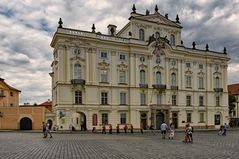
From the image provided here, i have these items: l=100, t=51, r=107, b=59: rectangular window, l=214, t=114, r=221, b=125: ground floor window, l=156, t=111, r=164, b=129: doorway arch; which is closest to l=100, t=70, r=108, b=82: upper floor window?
l=100, t=51, r=107, b=59: rectangular window

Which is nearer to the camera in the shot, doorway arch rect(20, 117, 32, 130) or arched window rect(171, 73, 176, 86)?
doorway arch rect(20, 117, 32, 130)

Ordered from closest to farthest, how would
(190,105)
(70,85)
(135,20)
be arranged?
(70,85) → (135,20) → (190,105)

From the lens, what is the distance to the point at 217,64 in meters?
64.4

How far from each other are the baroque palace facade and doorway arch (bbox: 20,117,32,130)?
7658 millimetres

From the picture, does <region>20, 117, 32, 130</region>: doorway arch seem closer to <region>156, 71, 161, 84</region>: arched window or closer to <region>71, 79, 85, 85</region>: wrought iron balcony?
<region>71, 79, 85, 85</region>: wrought iron balcony

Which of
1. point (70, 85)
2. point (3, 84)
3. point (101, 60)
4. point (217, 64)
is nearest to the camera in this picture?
point (70, 85)

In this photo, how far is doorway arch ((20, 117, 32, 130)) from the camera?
184 feet

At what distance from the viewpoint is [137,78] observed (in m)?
54.5

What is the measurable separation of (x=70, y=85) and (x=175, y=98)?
71.2ft

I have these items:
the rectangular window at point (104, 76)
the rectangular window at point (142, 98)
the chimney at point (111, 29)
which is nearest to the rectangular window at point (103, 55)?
the rectangular window at point (104, 76)

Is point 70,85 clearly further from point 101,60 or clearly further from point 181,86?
point 181,86

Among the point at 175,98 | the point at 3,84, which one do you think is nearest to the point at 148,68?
the point at 175,98

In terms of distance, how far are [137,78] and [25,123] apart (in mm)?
23033

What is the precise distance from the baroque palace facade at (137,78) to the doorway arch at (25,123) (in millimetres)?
7658
